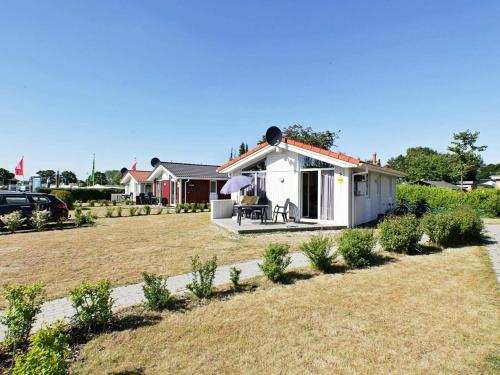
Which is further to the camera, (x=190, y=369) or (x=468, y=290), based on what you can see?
(x=468, y=290)

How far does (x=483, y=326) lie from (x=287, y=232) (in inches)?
329

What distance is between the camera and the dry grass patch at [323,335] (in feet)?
10.5

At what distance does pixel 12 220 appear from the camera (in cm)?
1259

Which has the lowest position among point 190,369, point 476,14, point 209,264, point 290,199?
point 190,369

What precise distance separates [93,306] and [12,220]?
11800 millimetres

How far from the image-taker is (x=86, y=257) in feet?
27.2

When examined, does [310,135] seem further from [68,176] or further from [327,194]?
[68,176]

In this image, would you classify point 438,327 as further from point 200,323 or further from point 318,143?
point 318,143

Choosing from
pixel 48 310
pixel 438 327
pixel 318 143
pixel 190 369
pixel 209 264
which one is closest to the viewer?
pixel 190 369

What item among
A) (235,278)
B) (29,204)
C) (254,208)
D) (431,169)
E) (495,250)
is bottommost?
(495,250)

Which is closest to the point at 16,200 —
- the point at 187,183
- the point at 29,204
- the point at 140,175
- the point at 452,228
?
the point at 29,204

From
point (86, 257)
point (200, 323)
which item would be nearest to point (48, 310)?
point (200, 323)

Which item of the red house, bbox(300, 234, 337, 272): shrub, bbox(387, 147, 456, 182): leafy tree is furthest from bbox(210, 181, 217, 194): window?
bbox(387, 147, 456, 182): leafy tree

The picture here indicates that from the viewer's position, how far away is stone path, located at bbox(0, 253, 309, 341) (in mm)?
4414
